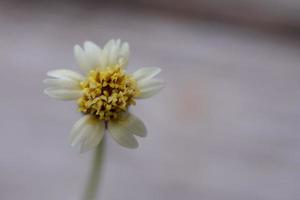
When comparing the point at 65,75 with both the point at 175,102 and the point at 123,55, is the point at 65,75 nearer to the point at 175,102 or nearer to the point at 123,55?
the point at 123,55

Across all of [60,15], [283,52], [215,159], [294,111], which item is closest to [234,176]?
[215,159]


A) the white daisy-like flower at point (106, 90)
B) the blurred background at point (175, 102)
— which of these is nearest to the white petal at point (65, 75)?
the white daisy-like flower at point (106, 90)

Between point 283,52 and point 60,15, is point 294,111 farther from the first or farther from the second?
point 60,15

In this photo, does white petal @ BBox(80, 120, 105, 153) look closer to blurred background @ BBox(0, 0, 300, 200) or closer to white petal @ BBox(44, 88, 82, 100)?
white petal @ BBox(44, 88, 82, 100)

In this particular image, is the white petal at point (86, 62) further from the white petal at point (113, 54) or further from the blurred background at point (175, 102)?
the blurred background at point (175, 102)

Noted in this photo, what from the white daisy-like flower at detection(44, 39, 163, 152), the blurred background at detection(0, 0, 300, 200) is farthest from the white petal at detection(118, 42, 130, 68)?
the blurred background at detection(0, 0, 300, 200)

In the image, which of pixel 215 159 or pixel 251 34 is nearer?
pixel 215 159
